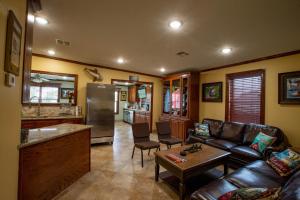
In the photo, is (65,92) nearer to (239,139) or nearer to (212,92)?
(212,92)

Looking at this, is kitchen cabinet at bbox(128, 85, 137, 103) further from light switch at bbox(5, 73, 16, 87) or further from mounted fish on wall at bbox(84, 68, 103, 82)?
light switch at bbox(5, 73, 16, 87)

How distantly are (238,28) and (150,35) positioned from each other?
1386 mm

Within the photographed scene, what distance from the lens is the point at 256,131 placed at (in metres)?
3.37

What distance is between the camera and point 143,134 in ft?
12.0

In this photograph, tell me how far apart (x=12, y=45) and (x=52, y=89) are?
15.9 feet

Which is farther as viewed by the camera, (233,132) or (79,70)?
(79,70)

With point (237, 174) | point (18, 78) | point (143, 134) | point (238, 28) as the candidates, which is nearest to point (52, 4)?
point (18, 78)

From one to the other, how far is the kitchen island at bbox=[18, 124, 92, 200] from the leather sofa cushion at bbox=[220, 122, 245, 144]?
10.6ft

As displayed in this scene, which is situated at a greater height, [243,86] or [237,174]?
[243,86]

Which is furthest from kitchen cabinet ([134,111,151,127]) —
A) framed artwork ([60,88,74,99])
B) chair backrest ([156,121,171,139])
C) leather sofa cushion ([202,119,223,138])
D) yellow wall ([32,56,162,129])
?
framed artwork ([60,88,74,99])

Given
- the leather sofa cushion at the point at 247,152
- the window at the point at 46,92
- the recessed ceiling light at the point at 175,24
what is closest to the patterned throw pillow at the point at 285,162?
the leather sofa cushion at the point at 247,152

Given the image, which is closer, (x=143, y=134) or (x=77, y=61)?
(x=143, y=134)

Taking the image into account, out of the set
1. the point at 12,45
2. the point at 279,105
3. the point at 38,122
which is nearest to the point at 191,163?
the point at 12,45

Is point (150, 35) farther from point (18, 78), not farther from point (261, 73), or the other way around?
point (261, 73)
